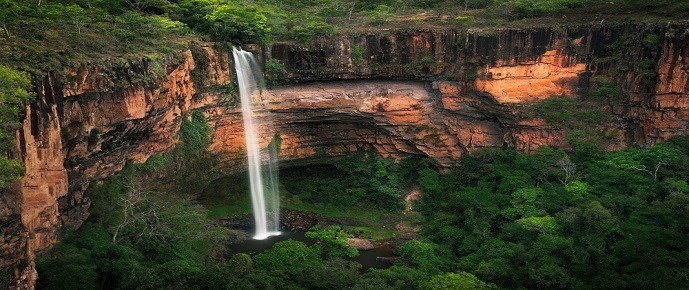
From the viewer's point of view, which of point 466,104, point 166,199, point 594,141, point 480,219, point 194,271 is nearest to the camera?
point 194,271

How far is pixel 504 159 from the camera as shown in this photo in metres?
27.7

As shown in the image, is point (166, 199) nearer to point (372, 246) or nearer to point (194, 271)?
point (194, 271)

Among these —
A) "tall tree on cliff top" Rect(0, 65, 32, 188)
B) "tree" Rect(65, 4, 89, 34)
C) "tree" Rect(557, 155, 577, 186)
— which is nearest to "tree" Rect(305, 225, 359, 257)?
"tree" Rect(557, 155, 577, 186)

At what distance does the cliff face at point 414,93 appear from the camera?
2162cm

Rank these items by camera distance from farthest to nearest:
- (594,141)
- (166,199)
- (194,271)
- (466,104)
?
(466,104) < (594,141) < (166,199) < (194,271)

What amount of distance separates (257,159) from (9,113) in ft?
46.5

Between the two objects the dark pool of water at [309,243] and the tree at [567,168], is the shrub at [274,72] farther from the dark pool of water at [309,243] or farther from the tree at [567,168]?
the tree at [567,168]

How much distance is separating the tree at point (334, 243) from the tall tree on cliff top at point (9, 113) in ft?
36.7

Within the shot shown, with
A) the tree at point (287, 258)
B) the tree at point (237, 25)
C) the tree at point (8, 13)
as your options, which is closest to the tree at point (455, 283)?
the tree at point (287, 258)

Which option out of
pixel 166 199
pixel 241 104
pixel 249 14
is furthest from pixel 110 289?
pixel 249 14

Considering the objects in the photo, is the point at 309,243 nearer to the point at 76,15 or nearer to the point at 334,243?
the point at 334,243

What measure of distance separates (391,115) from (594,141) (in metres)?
8.47

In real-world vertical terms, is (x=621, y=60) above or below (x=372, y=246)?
above

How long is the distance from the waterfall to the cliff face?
0.44m
